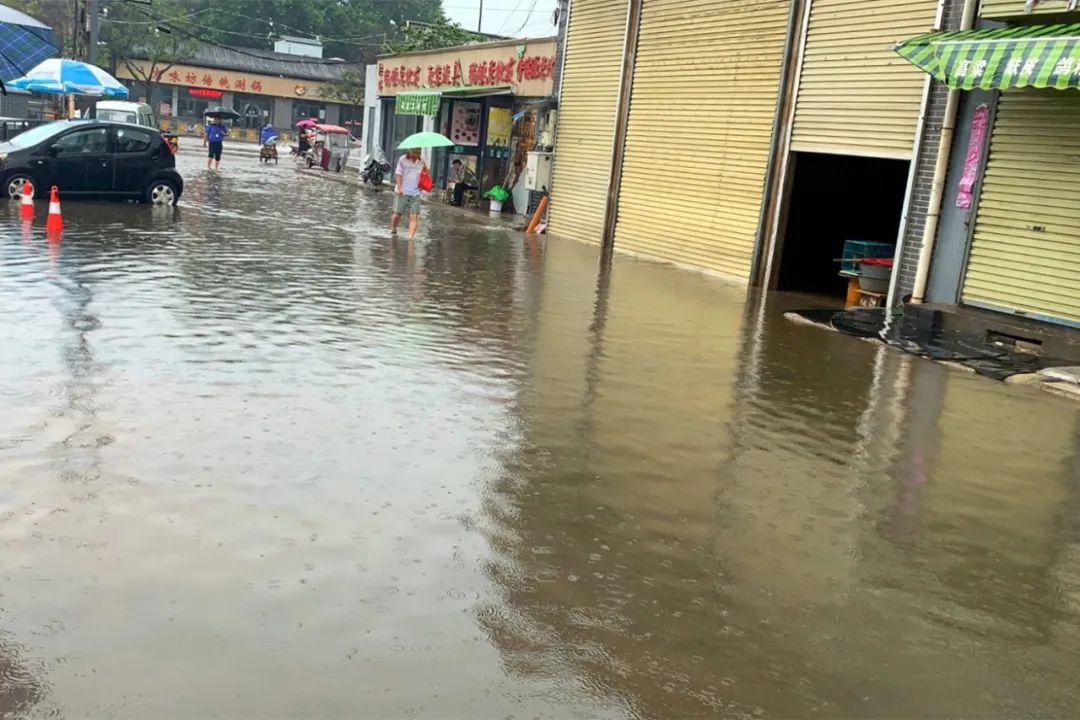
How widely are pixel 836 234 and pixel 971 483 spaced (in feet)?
36.6

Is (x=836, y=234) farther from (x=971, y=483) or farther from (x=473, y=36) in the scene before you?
(x=473, y=36)

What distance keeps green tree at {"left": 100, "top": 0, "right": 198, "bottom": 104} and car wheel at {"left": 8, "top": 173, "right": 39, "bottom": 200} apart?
50.9 metres

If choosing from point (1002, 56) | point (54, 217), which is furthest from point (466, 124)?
point (1002, 56)

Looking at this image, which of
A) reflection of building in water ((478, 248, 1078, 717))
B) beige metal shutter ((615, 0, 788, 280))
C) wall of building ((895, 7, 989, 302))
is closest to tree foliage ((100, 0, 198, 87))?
beige metal shutter ((615, 0, 788, 280))

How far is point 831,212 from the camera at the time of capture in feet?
56.8

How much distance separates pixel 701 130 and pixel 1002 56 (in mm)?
7804

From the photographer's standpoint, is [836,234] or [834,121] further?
[836,234]

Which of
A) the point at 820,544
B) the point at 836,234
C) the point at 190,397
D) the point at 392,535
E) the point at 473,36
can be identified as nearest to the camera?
the point at 392,535

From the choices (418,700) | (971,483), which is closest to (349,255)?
(971,483)

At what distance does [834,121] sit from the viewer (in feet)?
50.2

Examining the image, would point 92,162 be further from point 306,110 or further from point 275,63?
point 275,63

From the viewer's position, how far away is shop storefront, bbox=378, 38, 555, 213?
2789 cm

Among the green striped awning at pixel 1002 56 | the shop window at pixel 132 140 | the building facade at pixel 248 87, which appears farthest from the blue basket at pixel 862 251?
the building facade at pixel 248 87

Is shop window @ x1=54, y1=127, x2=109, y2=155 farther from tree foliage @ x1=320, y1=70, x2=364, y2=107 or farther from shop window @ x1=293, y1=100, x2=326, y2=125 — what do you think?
shop window @ x1=293, y1=100, x2=326, y2=125
